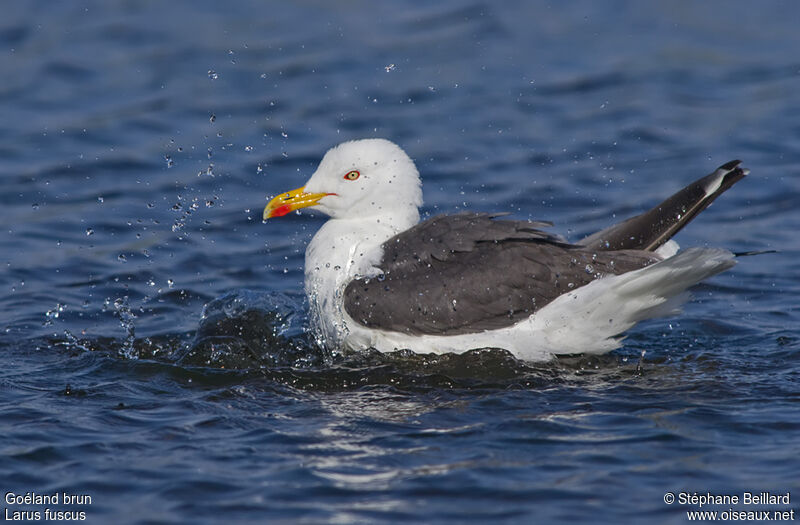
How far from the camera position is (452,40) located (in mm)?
14695

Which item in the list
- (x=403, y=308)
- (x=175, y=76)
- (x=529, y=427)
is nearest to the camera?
(x=529, y=427)

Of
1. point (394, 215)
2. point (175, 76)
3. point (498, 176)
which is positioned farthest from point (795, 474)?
point (175, 76)

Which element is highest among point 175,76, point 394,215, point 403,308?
point 175,76

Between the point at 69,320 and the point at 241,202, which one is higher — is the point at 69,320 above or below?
below

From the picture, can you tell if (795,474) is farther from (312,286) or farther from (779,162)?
(779,162)

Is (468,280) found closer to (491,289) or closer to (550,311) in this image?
(491,289)

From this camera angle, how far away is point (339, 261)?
25.2 ft

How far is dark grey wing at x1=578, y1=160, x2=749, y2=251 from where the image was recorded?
7707 mm

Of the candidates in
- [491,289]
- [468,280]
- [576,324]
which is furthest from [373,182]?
[576,324]

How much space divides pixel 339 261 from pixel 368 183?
25.1 inches

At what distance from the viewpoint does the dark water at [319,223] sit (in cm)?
588

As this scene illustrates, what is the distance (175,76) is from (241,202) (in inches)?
127

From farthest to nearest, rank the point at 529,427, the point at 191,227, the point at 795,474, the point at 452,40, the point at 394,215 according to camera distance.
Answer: the point at 452,40 → the point at 191,227 → the point at 394,215 → the point at 529,427 → the point at 795,474

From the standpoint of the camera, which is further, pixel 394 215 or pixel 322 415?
pixel 394 215
